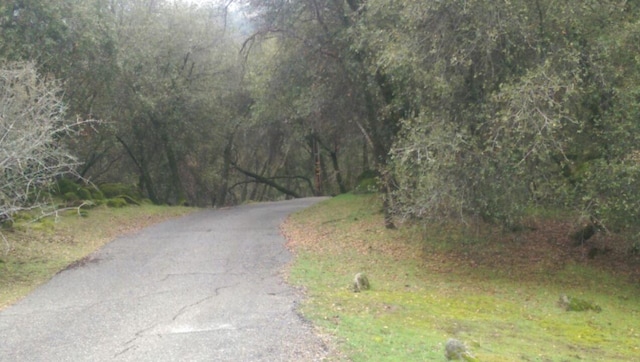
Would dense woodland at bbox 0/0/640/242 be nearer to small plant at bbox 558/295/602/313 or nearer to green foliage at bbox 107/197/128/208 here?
small plant at bbox 558/295/602/313

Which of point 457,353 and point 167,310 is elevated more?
point 167,310

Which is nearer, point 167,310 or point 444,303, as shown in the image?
point 167,310

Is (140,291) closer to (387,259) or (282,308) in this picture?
(282,308)

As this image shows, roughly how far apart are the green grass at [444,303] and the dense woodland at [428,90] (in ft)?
4.06

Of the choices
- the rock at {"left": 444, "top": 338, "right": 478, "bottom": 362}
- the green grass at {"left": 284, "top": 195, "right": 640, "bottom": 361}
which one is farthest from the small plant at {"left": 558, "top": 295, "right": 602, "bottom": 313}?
the rock at {"left": 444, "top": 338, "right": 478, "bottom": 362}

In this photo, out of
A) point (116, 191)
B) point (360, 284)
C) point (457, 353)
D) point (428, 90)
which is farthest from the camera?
point (116, 191)

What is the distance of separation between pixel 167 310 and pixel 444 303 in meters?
4.60

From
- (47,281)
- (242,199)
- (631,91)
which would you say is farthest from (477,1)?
(242,199)

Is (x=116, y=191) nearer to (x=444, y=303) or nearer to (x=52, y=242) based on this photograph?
(x=52, y=242)

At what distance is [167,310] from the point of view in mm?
8984

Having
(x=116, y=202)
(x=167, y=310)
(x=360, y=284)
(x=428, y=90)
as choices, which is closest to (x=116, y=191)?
(x=116, y=202)

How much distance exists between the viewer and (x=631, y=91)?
32.7 feet

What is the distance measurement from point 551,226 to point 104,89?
15.4 meters

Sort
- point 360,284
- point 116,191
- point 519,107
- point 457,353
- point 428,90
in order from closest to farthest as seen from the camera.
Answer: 1. point 457,353
2. point 519,107
3. point 360,284
4. point 428,90
5. point 116,191
